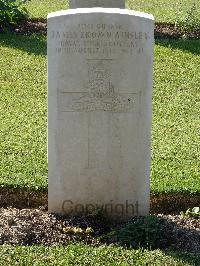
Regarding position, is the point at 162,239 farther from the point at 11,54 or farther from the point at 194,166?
the point at 11,54

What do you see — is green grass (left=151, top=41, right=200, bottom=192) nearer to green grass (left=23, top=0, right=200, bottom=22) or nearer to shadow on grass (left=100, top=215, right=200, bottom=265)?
shadow on grass (left=100, top=215, right=200, bottom=265)

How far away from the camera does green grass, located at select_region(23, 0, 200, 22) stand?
49.6 ft

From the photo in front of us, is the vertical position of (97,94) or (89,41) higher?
(89,41)

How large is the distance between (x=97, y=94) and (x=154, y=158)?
201cm

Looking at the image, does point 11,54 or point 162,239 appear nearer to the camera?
point 162,239

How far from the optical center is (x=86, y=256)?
5.21 m

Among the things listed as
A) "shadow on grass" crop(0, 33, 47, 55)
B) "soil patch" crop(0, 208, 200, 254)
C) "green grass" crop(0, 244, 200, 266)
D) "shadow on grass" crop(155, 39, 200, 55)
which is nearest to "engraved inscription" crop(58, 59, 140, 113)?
"soil patch" crop(0, 208, 200, 254)

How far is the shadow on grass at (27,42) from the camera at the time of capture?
12.2 m

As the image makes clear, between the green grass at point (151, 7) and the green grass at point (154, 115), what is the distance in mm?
2324

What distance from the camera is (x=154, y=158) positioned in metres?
7.46

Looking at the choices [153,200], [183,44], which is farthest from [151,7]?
[153,200]

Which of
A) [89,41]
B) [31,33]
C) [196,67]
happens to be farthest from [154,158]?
[31,33]

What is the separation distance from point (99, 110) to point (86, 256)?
1209 millimetres

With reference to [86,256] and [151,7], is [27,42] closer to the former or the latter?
[151,7]
